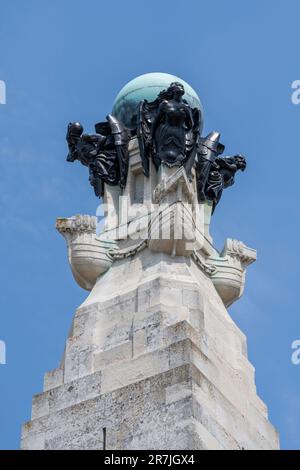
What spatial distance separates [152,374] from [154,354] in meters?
0.61

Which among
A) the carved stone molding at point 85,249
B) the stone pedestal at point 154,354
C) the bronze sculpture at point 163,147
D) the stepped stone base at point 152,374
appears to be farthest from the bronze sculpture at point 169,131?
the stepped stone base at point 152,374

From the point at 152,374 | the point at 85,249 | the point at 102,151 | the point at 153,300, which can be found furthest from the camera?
the point at 102,151

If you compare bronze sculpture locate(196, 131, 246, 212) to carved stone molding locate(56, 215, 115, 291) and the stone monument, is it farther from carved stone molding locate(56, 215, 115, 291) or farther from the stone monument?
carved stone molding locate(56, 215, 115, 291)

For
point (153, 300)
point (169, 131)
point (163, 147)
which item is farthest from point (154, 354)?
point (169, 131)

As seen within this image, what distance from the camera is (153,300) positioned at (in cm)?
4278

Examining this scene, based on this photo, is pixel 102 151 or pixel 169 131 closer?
pixel 169 131

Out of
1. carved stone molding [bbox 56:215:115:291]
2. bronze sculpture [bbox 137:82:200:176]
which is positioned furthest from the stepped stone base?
bronze sculpture [bbox 137:82:200:176]

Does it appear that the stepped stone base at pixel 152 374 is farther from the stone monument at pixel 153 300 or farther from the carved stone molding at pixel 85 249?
the carved stone molding at pixel 85 249

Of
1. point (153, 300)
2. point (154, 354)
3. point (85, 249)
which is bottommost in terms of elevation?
point (154, 354)

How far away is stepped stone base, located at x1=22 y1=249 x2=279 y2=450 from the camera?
3922cm

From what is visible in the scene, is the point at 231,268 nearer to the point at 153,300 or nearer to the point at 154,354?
the point at 153,300

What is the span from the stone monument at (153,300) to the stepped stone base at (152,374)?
0.12 ft

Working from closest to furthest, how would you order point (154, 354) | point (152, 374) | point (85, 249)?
point (152, 374) < point (154, 354) < point (85, 249)

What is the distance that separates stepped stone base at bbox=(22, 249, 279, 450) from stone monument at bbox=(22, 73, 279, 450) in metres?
0.04
